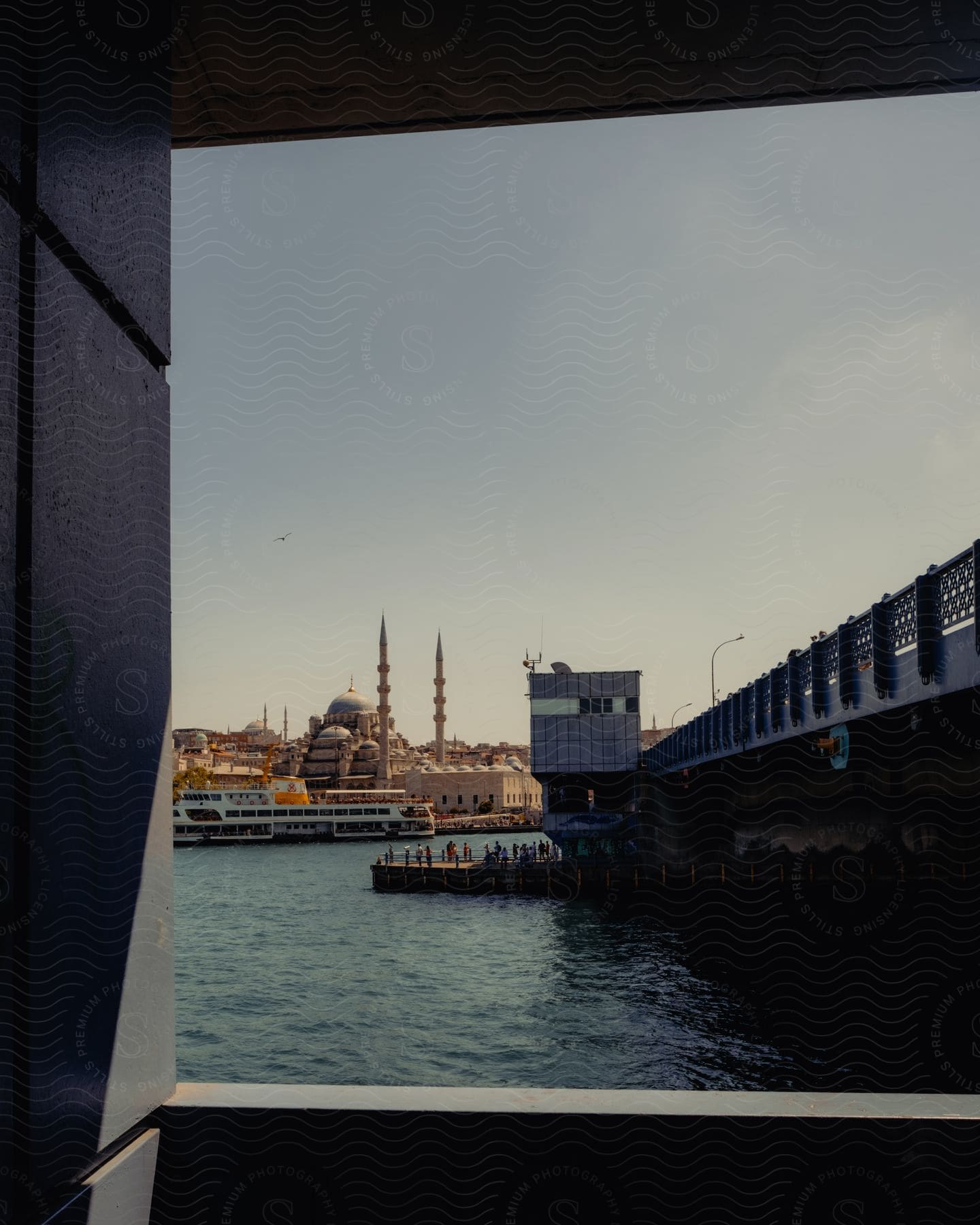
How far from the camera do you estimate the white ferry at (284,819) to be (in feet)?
212

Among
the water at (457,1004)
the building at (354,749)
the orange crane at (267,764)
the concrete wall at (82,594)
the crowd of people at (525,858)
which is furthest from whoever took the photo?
the building at (354,749)

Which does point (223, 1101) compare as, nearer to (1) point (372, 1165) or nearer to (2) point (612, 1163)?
(1) point (372, 1165)

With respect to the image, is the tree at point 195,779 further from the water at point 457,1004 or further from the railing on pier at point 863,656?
the railing on pier at point 863,656

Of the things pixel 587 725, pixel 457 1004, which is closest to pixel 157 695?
pixel 457 1004

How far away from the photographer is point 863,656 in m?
8.49

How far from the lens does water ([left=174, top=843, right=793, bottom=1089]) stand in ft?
38.3

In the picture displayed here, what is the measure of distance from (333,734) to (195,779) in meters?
12.5

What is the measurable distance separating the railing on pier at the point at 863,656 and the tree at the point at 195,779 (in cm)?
6530

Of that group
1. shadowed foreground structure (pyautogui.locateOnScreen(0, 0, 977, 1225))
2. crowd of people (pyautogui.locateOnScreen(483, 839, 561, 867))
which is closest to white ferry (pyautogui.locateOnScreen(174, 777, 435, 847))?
crowd of people (pyautogui.locateOnScreen(483, 839, 561, 867))

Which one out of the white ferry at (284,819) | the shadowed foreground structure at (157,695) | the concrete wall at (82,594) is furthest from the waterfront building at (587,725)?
the white ferry at (284,819)

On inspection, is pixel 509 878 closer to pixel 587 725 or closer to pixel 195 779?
pixel 587 725

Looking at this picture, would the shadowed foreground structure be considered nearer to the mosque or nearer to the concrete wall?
the concrete wall

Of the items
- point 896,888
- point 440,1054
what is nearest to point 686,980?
point 896,888

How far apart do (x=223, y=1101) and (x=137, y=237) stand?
58.2 inches
